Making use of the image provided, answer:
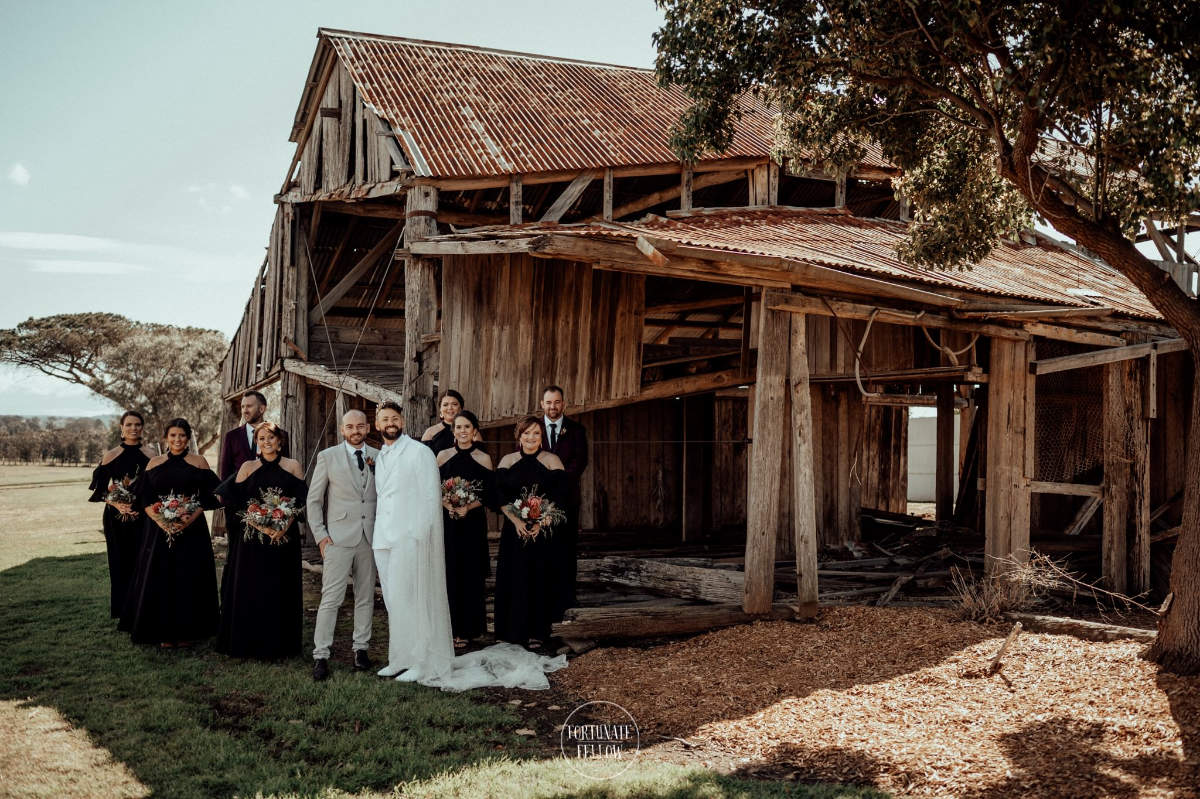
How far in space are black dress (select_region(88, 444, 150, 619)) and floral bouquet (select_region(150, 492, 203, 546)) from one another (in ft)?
3.50

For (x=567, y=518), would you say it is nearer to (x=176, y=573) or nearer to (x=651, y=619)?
(x=651, y=619)

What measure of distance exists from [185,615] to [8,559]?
26.9 feet

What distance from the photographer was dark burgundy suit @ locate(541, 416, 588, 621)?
8281 millimetres

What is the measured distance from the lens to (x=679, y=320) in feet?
53.3

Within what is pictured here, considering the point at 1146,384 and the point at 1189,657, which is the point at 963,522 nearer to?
the point at 1146,384

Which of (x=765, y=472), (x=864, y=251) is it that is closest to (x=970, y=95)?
(x=864, y=251)

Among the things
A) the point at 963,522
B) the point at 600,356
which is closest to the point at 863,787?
the point at 600,356

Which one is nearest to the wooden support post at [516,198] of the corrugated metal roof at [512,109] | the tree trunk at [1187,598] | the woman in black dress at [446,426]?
the corrugated metal roof at [512,109]

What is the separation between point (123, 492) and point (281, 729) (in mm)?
4127

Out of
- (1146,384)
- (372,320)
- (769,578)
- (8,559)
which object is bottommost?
(8,559)

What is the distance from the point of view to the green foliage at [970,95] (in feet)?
22.1

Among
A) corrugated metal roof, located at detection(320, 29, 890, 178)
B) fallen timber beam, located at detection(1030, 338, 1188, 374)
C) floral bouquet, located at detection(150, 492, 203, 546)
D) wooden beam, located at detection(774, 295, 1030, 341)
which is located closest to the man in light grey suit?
floral bouquet, located at detection(150, 492, 203, 546)

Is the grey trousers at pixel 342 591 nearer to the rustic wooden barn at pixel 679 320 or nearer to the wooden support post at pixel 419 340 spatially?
the rustic wooden barn at pixel 679 320

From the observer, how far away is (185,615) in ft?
26.6
